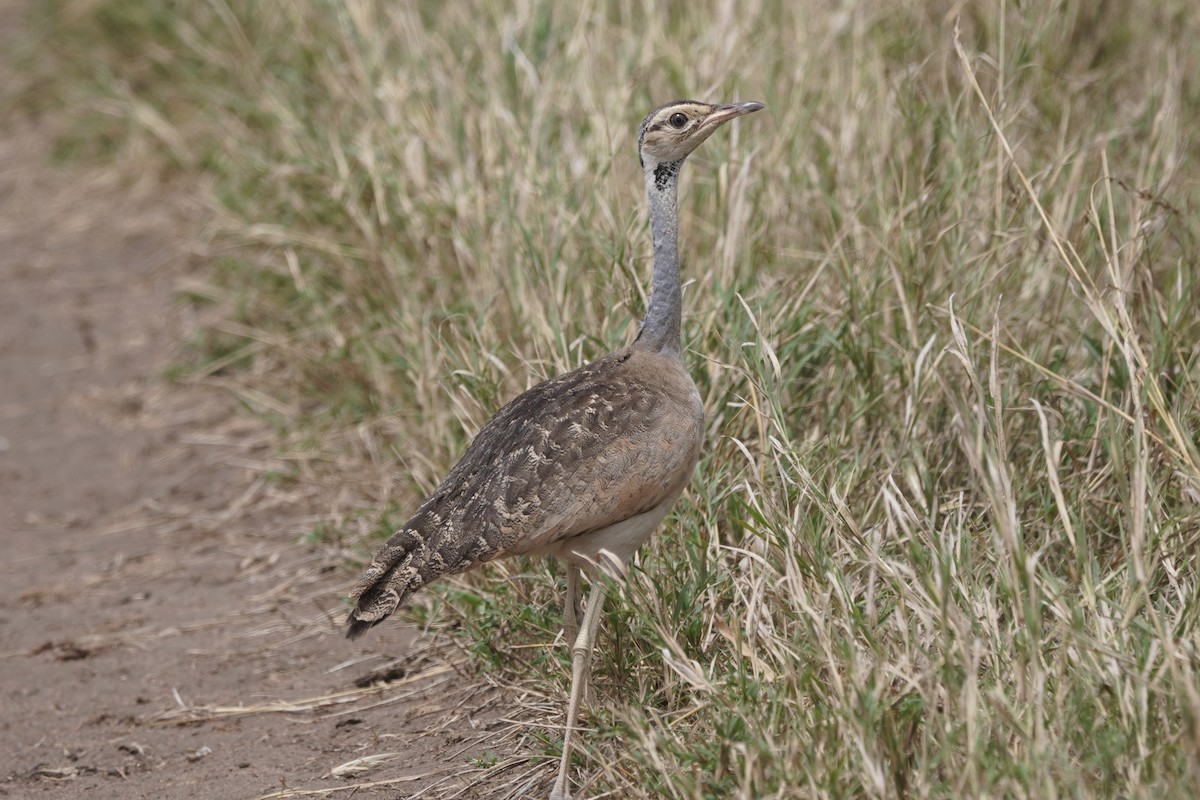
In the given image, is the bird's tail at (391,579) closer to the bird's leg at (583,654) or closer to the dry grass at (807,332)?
the bird's leg at (583,654)

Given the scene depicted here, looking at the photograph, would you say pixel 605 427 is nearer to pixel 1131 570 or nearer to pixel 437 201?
pixel 1131 570

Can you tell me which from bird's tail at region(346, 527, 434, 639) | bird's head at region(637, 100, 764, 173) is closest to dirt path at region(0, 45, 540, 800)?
bird's tail at region(346, 527, 434, 639)

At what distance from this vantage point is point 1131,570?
326 centimetres

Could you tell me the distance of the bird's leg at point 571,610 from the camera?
3803 millimetres

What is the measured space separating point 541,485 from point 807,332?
132 cm

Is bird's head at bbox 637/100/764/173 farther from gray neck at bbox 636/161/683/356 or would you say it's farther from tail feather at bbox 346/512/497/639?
tail feather at bbox 346/512/497/639

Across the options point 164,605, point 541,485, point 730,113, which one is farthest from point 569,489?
point 164,605

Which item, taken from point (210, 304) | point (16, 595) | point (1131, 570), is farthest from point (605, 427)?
point (210, 304)

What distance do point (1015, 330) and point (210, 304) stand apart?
4041 mm

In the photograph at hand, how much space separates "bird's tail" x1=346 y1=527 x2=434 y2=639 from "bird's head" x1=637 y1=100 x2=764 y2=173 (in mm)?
1274

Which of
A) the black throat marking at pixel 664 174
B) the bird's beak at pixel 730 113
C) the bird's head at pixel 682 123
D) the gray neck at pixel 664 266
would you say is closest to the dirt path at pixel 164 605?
the gray neck at pixel 664 266

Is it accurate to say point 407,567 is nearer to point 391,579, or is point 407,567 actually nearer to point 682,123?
point 391,579

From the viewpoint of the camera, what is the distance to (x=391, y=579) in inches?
135

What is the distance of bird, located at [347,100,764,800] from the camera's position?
3.43 m
